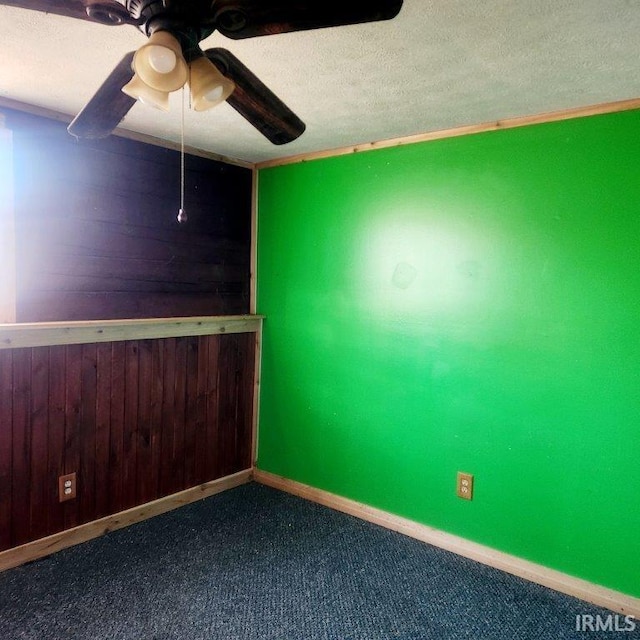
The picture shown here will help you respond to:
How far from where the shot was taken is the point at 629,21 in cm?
144

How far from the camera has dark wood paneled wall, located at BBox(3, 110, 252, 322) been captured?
235 cm

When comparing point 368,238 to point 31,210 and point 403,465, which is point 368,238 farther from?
point 31,210

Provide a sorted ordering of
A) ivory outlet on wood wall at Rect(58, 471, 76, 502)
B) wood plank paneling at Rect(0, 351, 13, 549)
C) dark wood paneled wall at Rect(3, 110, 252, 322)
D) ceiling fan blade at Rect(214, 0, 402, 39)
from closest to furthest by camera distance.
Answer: ceiling fan blade at Rect(214, 0, 402, 39)
wood plank paneling at Rect(0, 351, 13, 549)
dark wood paneled wall at Rect(3, 110, 252, 322)
ivory outlet on wood wall at Rect(58, 471, 76, 502)

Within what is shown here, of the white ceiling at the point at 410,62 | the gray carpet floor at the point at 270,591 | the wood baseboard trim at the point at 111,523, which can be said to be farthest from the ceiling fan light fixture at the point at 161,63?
the wood baseboard trim at the point at 111,523

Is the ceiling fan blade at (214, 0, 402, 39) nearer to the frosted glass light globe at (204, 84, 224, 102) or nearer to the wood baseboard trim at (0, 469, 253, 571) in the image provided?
the frosted glass light globe at (204, 84, 224, 102)

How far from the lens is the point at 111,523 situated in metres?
2.67

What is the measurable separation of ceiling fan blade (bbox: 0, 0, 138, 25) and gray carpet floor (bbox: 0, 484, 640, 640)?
2.00 metres

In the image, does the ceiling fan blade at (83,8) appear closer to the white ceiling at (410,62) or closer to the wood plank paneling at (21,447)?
the white ceiling at (410,62)

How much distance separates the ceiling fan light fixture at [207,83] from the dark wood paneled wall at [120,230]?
1504 millimetres

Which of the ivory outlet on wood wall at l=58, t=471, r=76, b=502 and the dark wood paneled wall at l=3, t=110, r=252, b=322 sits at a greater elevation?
the dark wood paneled wall at l=3, t=110, r=252, b=322

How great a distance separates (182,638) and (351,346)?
5.36ft

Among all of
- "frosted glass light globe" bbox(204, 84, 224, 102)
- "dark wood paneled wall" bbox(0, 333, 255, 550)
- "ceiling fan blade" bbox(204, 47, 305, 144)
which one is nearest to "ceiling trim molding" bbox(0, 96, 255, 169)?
"dark wood paneled wall" bbox(0, 333, 255, 550)

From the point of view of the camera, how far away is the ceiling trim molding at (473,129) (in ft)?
6.83

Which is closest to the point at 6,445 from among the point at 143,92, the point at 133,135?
the point at 133,135
